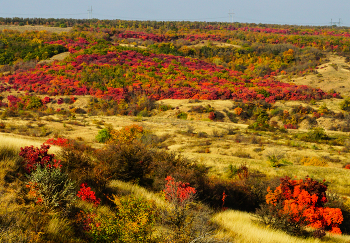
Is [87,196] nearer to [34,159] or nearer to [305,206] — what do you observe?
[34,159]

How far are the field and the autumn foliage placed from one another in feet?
0.24

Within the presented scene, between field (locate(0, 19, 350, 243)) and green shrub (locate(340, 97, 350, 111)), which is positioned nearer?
field (locate(0, 19, 350, 243))

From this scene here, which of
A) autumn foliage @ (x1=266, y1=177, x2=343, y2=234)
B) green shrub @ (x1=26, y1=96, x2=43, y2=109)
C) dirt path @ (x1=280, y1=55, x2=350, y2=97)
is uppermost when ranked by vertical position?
dirt path @ (x1=280, y1=55, x2=350, y2=97)

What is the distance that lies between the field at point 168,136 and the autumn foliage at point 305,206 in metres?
0.07

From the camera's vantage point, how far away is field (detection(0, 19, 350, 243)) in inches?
245

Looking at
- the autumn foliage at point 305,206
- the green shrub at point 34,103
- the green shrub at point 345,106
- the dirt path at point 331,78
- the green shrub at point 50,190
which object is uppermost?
the dirt path at point 331,78

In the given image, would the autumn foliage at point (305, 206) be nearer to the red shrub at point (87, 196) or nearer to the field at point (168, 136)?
the field at point (168, 136)

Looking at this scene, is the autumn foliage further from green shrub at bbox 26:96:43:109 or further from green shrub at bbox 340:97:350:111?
green shrub at bbox 26:96:43:109

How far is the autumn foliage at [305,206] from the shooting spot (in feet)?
32.6

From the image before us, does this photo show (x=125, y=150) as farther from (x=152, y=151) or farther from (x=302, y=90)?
(x=302, y=90)

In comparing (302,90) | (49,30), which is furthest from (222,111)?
(49,30)

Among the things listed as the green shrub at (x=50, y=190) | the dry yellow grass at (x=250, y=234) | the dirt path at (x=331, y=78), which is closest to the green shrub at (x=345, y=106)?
the dirt path at (x=331, y=78)

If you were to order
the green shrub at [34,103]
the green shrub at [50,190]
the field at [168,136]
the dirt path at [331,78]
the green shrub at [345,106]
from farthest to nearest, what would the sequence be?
the dirt path at [331,78] < the green shrub at [345,106] < the green shrub at [34,103] < the field at [168,136] < the green shrub at [50,190]

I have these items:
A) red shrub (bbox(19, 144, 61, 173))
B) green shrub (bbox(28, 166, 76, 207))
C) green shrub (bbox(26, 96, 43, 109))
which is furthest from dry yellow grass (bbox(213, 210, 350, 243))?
green shrub (bbox(26, 96, 43, 109))
